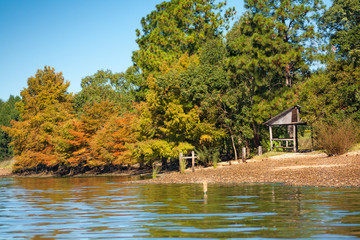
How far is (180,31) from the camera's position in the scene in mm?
60500

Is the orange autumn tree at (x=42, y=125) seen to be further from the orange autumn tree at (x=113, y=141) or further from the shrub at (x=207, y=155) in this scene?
the shrub at (x=207, y=155)

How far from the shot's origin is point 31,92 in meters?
74.2

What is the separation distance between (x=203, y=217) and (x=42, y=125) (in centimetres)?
5578

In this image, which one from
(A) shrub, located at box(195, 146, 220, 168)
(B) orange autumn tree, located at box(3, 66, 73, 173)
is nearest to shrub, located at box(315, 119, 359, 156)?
(A) shrub, located at box(195, 146, 220, 168)

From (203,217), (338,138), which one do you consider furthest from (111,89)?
(203,217)

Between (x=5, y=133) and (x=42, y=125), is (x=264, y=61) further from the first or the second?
(x=5, y=133)

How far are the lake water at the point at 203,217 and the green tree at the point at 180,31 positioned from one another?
4325 cm

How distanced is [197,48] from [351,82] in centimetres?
2596

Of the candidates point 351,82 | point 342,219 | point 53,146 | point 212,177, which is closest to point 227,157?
point 351,82

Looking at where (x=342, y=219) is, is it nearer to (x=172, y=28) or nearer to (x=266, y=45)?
(x=266, y=45)

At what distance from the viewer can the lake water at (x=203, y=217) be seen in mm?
9680

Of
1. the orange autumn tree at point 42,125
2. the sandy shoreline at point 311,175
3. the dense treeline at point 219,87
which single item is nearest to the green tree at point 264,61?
the dense treeline at point 219,87

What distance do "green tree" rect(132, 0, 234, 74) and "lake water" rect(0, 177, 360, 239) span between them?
43249 mm

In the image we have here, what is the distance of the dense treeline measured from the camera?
40406 mm
